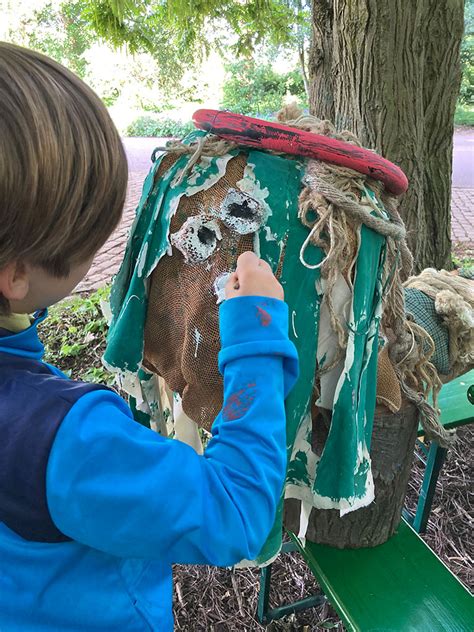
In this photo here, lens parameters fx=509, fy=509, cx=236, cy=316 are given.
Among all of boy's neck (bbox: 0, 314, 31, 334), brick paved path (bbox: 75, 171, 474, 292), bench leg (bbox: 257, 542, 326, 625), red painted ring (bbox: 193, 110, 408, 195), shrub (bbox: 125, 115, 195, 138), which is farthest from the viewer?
shrub (bbox: 125, 115, 195, 138)

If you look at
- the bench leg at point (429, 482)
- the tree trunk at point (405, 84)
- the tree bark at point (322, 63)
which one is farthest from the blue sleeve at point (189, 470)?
the tree bark at point (322, 63)

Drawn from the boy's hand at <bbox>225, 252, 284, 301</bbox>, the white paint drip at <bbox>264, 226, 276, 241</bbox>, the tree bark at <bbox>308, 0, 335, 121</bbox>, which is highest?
the tree bark at <bbox>308, 0, 335, 121</bbox>

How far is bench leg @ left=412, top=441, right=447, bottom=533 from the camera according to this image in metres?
2.06

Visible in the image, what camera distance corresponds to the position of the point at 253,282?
91 cm

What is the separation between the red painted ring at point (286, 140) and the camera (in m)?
1.12

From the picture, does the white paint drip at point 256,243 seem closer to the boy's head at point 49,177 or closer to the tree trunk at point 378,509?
the boy's head at point 49,177

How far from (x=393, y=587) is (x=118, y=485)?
1.22m

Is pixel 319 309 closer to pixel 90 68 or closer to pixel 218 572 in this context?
pixel 218 572

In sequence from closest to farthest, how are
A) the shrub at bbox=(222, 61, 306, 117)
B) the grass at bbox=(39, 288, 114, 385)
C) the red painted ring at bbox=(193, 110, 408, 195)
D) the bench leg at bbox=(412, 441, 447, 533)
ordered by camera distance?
the red painted ring at bbox=(193, 110, 408, 195), the bench leg at bbox=(412, 441, 447, 533), the grass at bbox=(39, 288, 114, 385), the shrub at bbox=(222, 61, 306, 117)

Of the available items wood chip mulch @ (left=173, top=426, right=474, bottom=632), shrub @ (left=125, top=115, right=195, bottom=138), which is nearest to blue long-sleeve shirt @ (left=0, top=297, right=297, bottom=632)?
wood chip mulch @ (left=173, top=426, right=474, bottom=632)

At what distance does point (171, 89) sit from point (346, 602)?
16608mm

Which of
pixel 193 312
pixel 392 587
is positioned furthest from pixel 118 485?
pixel 392 587

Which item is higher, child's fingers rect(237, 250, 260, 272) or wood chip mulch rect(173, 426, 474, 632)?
child's fingers rect(237, 250, 260, 272)

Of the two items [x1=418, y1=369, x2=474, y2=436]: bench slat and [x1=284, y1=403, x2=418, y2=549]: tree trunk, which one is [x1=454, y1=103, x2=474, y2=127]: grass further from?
[x1=284, y1=403, x2=418, y2=549]: tree trunk
